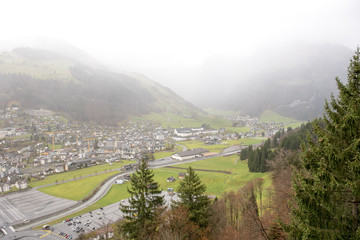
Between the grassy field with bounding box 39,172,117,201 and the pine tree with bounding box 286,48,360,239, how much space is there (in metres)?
52.7

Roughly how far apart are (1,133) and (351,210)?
14392 centimetres

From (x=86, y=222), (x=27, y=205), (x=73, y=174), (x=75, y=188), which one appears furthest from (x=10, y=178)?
(x=86, y=222)

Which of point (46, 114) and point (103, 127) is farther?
point (103, 127)

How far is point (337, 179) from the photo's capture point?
7223mm

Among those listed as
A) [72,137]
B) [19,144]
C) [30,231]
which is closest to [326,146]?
[30,231]

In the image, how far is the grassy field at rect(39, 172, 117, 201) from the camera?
5199 centimetres

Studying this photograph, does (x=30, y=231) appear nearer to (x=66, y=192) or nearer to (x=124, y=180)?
(x=66, y=192)

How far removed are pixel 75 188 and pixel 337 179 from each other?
61182 mm

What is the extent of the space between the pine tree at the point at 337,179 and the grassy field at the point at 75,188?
52655 mm

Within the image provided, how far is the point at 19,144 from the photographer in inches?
3984

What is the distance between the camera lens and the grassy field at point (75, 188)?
2047 inches

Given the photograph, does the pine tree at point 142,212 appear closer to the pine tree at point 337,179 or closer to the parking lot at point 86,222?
the pine tree at point 337,179

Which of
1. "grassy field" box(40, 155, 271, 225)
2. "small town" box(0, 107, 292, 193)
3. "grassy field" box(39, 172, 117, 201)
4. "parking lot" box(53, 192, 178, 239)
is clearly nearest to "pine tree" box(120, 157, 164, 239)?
"parking lot" box(53, 192, 178, 239)

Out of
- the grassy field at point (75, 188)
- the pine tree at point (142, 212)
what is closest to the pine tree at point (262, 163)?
the pine tree at point (142, 212)
